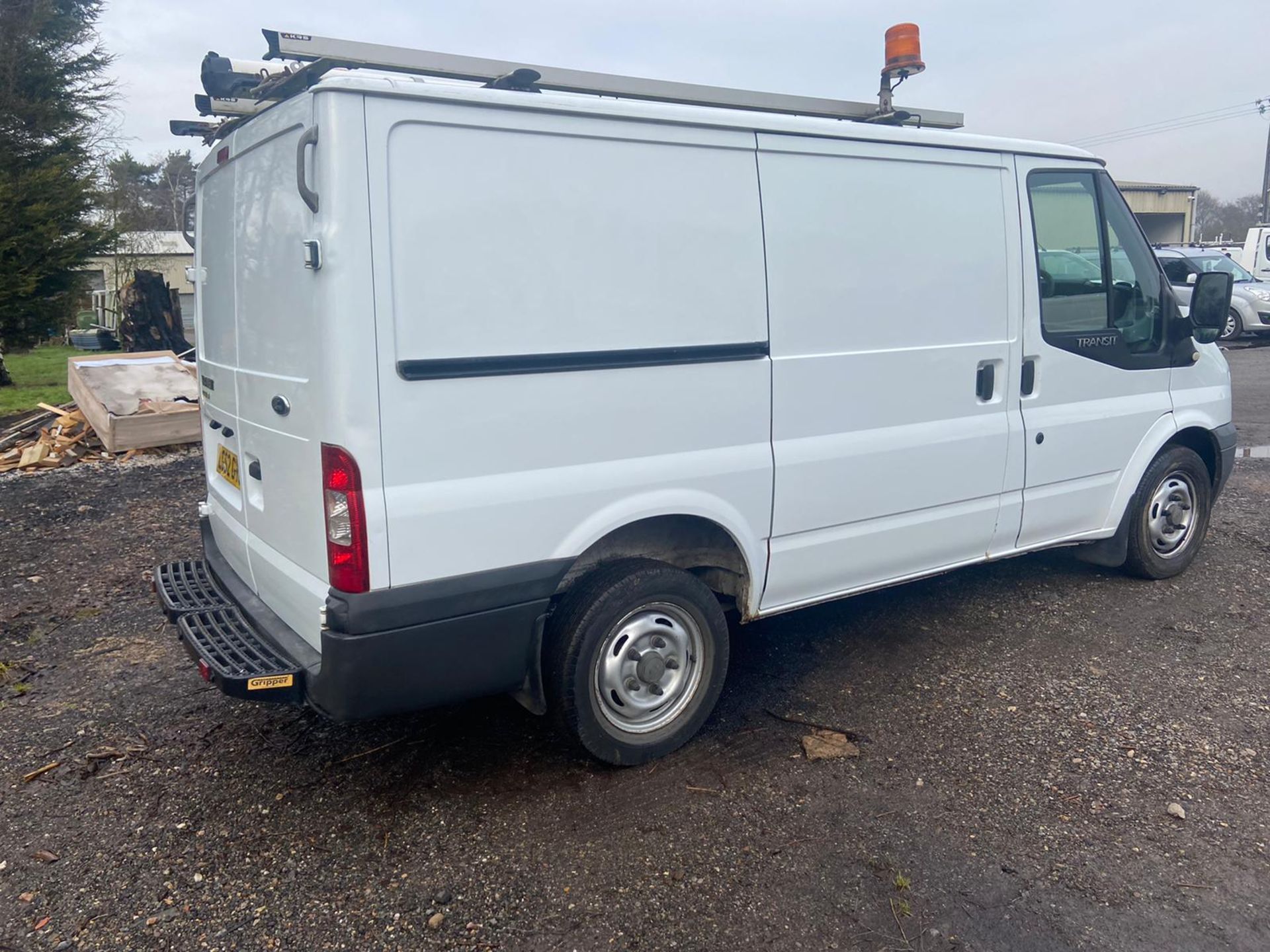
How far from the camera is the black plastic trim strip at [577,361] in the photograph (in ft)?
9.47

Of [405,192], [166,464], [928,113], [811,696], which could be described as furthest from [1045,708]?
[166,464]

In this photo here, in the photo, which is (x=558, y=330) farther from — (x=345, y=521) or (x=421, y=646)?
(x=421, y=646)

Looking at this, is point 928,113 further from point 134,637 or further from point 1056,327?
point 134,637

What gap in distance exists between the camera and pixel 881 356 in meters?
3.93

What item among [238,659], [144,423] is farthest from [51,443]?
[238,659]

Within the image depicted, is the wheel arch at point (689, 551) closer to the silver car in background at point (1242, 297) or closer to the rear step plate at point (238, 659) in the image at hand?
the rear step plate at point (238, 659)

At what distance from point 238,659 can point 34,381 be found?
17440 millimetres

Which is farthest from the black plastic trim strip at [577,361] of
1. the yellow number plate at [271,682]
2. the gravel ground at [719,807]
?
the gravel ground at [719,807]

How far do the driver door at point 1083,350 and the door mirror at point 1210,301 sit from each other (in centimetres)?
18

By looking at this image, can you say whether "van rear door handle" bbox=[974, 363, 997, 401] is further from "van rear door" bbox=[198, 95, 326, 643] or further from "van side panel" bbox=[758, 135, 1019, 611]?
"van rear door" bbox=[198, 95, 326, 643]

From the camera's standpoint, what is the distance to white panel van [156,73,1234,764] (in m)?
2.86

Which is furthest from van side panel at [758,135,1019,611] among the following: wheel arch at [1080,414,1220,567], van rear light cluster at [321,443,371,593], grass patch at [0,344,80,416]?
grass patch at [0,344,80,416]

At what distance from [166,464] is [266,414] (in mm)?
6039

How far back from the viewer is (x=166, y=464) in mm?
8578
